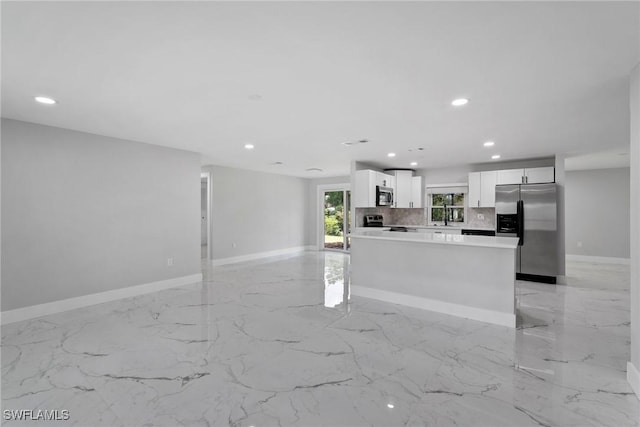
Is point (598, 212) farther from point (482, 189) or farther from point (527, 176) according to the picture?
point (482, 189)

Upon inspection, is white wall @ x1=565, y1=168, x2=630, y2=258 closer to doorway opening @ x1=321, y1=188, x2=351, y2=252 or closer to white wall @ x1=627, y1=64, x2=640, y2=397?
doorway opening @ x1=321, y1=188, x2=351, y2=252

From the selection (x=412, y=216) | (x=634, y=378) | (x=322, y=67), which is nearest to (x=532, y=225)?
(x=412, y=216)

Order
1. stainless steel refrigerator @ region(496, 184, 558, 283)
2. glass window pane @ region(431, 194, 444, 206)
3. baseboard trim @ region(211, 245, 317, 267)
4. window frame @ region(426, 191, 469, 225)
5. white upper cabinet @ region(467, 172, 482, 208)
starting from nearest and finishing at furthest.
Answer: stainless steel refrigerator @ region(496, 184, 558, 283), white upper cabinet @ region(467, 172, 482, 208), window frame @ region(426, 191, 469, 225), baseboard trim @ region(211, 245, 317, 267), glass window pane @ region(431, 194, 444, 206)

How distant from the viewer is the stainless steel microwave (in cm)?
663

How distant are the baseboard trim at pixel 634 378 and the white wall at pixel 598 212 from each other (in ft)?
24.2

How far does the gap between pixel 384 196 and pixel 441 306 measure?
131 inches

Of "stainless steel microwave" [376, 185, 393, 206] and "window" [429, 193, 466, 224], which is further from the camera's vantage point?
"window" [429, 193, 466, 224]

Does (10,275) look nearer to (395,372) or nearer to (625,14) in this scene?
(395,372)

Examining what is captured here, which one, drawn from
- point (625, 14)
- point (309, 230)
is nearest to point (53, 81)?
point (625, 14)

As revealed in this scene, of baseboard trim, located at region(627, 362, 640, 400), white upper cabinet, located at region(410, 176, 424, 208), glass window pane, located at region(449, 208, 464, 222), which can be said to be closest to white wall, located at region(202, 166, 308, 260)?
white upper cabinet, located at region(410, 176, 424, 208)

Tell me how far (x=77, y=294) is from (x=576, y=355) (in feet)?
18.9

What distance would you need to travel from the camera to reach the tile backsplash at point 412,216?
22.4 ft

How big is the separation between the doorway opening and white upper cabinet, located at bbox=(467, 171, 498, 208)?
3.72 meters

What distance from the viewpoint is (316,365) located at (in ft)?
8.30
